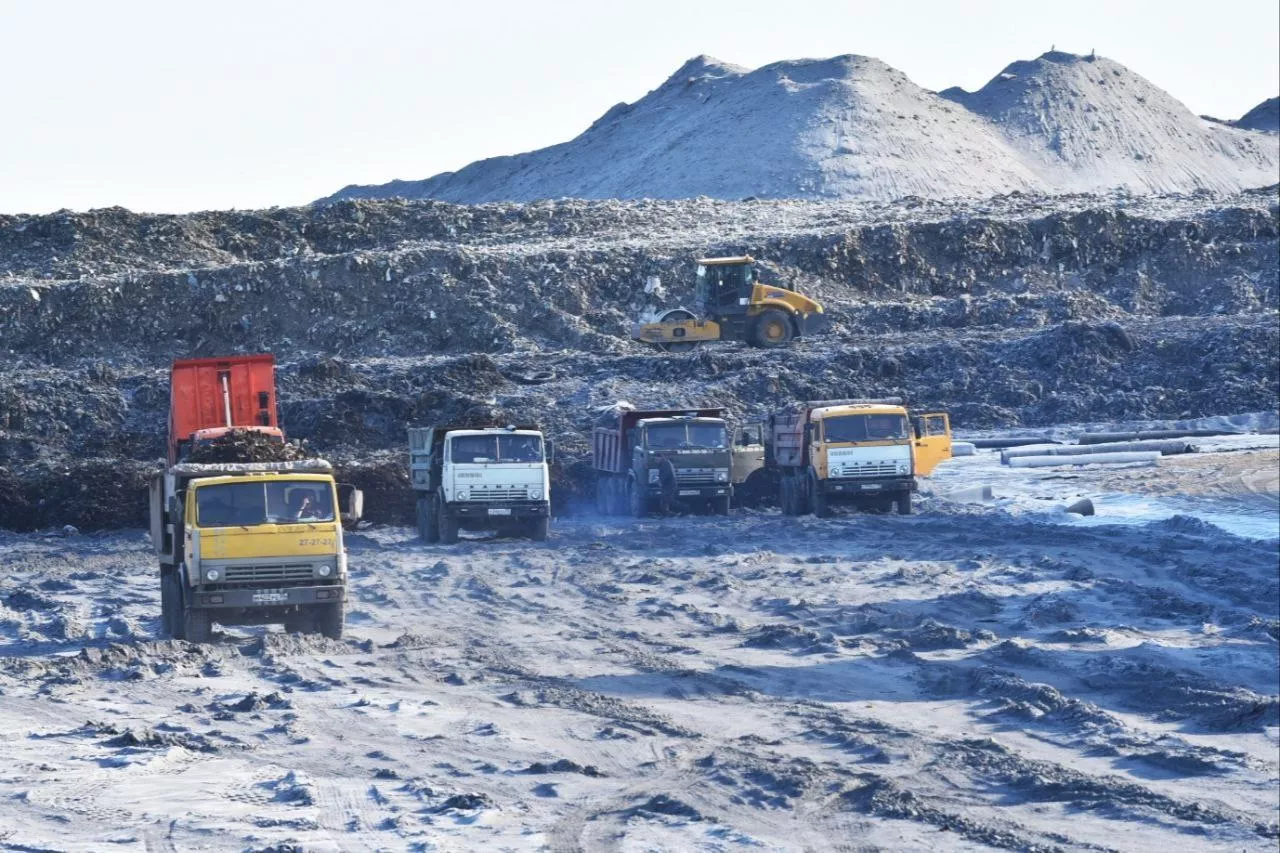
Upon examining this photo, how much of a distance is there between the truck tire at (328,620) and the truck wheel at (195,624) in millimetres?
1108

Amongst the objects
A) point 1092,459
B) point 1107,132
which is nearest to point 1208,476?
point 1092,459

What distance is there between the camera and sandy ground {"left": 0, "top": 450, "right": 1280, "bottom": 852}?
10.9 m

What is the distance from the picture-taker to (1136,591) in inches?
797

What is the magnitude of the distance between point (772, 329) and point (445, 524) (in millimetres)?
20515

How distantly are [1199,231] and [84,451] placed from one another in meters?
38.7

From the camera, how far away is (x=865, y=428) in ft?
99.8

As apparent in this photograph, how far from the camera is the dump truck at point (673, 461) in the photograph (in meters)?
31.9

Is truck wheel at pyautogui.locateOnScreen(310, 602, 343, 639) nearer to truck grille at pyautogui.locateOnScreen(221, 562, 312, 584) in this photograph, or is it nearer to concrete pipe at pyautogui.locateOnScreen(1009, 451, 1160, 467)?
truck grille at pyautogui.locateOnScreen(221, 562, 312, 584)

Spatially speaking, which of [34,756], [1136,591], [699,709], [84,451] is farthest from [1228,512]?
[84,451]

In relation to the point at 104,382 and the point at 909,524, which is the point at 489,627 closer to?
the point at 909,524

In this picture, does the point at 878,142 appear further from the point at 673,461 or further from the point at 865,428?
the point at 865,428

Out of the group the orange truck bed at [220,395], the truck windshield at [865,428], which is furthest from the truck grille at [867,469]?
the orange truck bed at [220,395]

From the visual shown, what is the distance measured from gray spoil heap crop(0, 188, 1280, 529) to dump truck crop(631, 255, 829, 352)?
→ 739 millimetres

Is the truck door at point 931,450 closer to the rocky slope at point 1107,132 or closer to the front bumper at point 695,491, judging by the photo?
the front bumper at point 695,491
